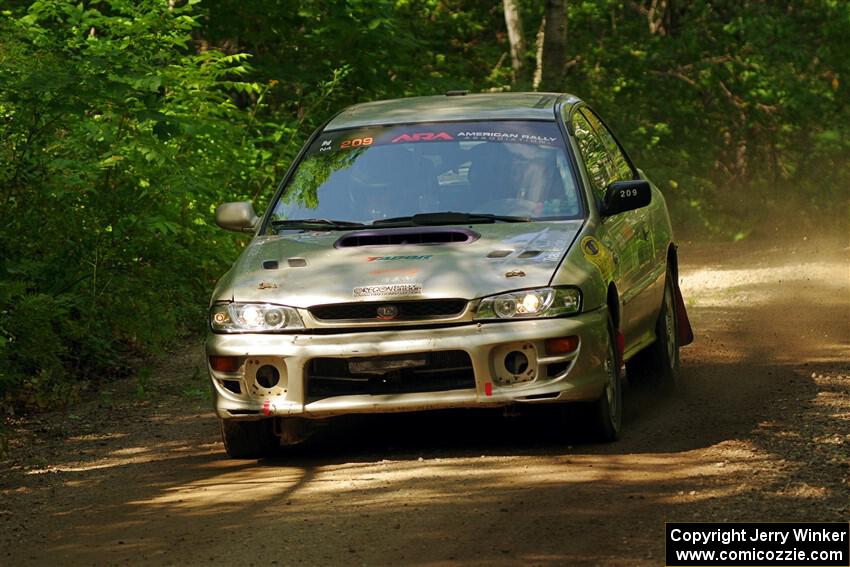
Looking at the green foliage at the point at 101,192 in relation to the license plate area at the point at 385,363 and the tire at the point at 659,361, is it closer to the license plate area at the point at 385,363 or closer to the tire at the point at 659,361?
the license plate area at the point at 385,363

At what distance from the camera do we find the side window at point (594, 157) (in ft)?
30.5

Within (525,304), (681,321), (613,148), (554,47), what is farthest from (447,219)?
(554,47)

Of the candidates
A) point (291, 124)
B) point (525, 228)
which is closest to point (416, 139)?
point (525, 228)

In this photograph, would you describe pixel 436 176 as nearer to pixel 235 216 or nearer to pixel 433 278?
pixel 235 216

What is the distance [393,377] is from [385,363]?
89 millimetres

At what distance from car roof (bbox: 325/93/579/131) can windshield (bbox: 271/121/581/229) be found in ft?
0.31

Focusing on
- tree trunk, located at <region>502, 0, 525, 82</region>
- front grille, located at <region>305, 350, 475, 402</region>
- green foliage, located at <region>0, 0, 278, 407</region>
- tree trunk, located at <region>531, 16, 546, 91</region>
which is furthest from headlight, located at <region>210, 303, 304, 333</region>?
tree trunk, located at <region>502, 0, 525, 82</region>

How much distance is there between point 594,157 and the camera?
966 cm

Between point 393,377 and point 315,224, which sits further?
point 315,224

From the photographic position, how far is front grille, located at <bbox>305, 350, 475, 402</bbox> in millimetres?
7926

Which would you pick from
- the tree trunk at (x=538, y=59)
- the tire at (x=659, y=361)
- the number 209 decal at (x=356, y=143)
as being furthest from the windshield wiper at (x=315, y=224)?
the tree trunk at (x=538, y=59)

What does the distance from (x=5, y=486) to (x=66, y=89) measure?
10.1ft

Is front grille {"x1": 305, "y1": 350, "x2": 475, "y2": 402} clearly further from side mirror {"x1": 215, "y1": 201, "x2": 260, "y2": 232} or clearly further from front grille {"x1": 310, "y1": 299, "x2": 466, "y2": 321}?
side mirror {"x1": 215, "y1": 201, "x2": 260, "y2": 232}

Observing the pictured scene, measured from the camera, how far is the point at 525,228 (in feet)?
28.1
